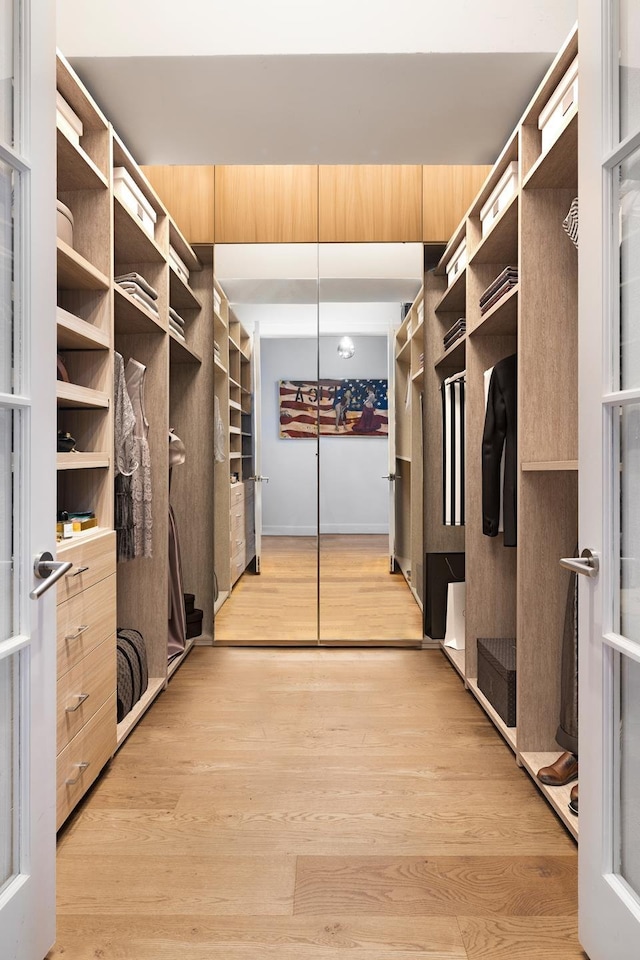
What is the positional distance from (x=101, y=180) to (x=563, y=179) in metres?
1.52

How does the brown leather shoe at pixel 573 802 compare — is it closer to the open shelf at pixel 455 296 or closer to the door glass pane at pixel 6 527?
the door glass pane at pixel 6 527

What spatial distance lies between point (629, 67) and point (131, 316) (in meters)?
1.97

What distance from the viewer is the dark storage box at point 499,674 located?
7.62 ft

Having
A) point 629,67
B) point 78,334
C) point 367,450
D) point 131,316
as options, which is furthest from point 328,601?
point 629,67

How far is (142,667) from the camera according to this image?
265cm

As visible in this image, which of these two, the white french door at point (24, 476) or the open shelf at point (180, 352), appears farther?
the open shelf at point (180, 352)

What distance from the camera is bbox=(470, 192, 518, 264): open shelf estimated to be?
221 centimetres

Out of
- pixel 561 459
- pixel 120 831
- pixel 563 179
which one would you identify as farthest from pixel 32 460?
pixel 563 179

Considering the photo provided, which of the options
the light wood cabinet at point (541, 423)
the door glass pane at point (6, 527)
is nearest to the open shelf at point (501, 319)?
the light wood cabinet at point (541, 423)

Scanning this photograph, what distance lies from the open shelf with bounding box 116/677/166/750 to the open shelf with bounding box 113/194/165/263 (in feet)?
6.32

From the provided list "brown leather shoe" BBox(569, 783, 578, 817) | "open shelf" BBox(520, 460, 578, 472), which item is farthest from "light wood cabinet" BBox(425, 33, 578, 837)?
"brown leather shoe" BBox(569, 783, 578, 817)

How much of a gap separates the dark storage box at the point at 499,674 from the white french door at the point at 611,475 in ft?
3.40

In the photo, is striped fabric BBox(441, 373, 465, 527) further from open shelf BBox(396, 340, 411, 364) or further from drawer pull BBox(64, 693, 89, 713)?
drawer pull BBox(64, 693, 89, 713)

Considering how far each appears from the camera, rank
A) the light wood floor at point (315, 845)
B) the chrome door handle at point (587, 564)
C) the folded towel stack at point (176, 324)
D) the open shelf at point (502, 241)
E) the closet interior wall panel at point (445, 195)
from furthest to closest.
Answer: the closet interior wall panel at point (445, 195), the folded towel stack at point (176, 324), the open shelf at point (502, 241), the light wood floor at point (315, 845), the chrome door handle at point (587, 564)
